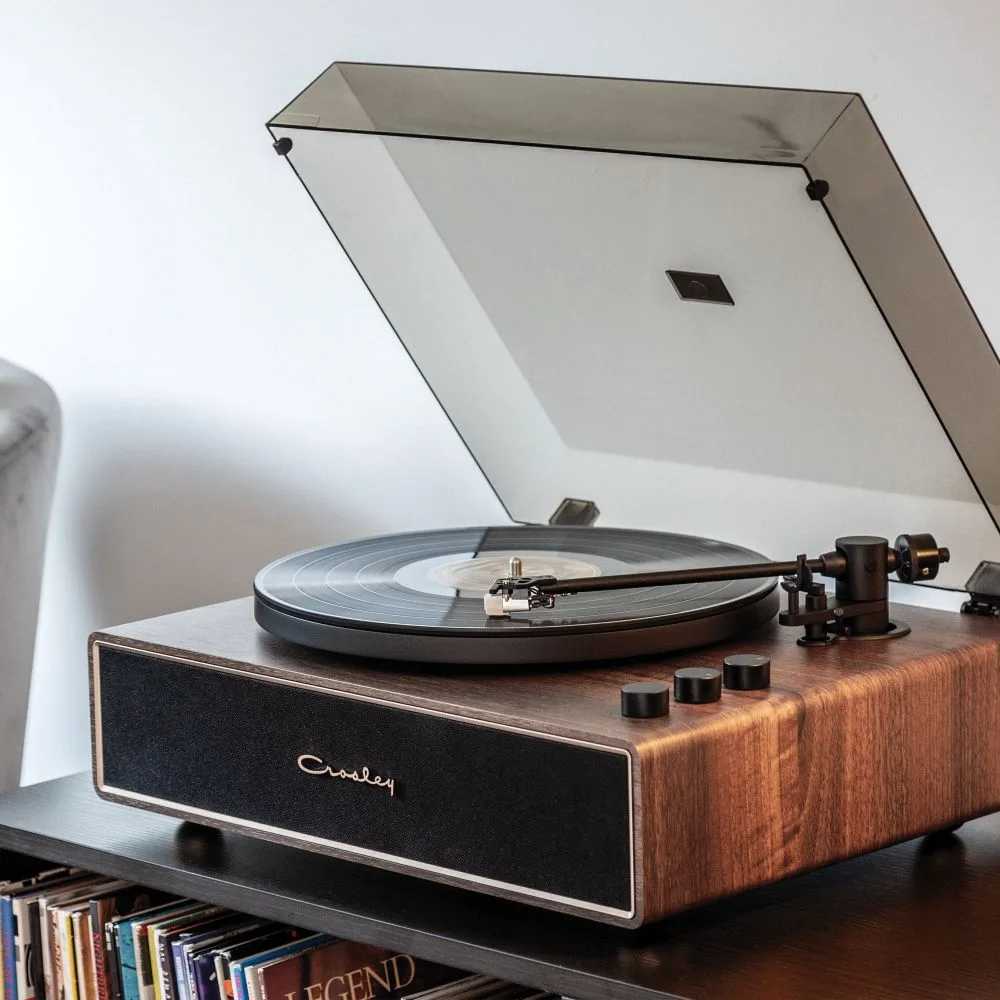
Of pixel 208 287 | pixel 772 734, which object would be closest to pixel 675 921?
pixel 772 734

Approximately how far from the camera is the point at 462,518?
1657mm

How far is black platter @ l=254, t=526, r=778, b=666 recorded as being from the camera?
2.99ft

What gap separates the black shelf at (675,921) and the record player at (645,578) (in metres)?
0.04

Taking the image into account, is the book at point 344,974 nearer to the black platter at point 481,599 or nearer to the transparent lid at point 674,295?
the black platter at point 481,599

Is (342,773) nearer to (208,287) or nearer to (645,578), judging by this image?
(645,578)

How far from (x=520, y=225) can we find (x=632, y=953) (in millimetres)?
554

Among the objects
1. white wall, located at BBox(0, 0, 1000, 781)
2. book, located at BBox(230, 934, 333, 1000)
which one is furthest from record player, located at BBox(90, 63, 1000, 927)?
white wall, located at BBox(0, 0, 1000, 781)

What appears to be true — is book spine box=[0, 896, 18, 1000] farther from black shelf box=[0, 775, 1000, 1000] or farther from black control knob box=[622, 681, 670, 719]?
black control knob box=[622, 681, 670, 719]

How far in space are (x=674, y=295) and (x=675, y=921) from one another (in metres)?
0.44

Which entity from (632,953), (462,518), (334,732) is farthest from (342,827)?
(462,518)

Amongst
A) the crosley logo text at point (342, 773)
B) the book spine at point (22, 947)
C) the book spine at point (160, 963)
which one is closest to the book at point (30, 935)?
the book spine at point (22, 947)

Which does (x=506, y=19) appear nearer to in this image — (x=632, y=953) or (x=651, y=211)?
(x=651, y=211)

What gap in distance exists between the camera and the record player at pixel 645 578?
2.79 feet

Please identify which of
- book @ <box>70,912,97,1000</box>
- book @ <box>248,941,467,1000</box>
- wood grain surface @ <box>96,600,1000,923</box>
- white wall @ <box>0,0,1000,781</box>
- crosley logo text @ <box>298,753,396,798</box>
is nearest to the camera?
wood grain surface @ <box>96,600,1000,923</box>
